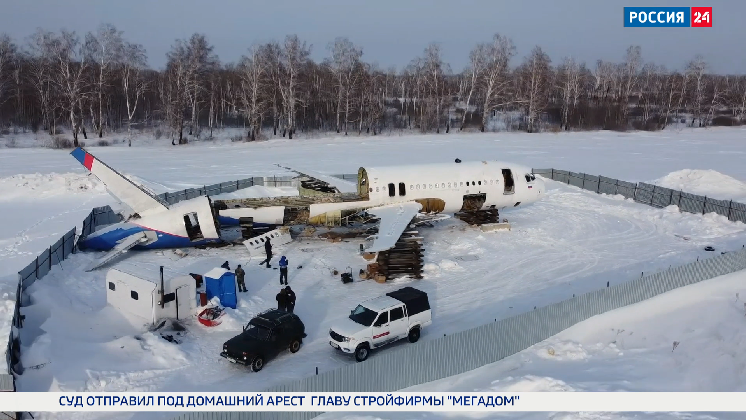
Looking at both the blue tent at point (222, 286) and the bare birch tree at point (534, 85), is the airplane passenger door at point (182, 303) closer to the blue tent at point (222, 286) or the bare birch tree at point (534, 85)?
the blue tent at point (222, 286)

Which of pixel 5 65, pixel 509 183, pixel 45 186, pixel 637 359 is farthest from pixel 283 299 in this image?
pixel 5 65

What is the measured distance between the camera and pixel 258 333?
1644 centimetres

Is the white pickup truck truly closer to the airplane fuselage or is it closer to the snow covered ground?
the snow covered ground

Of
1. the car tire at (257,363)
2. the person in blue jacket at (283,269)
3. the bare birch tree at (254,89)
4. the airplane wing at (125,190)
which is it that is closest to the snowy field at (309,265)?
the car tire at (257,363)

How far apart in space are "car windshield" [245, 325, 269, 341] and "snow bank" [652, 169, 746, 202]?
3577 centimetres

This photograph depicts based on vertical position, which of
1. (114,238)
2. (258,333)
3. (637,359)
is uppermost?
(114,238)

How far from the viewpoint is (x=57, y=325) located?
17.6m

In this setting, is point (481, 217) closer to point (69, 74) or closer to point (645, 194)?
point (645, 194)

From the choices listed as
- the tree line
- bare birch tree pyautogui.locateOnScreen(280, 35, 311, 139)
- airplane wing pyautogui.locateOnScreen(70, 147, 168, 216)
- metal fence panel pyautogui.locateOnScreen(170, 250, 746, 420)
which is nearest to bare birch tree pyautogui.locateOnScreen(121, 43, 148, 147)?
the tree line

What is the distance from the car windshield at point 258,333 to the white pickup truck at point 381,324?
1979 millimetres

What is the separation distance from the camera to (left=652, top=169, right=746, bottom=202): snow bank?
1558 inches

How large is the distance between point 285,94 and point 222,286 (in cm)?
5877

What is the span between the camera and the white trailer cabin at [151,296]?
60.6 feet

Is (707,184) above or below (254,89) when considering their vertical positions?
below
